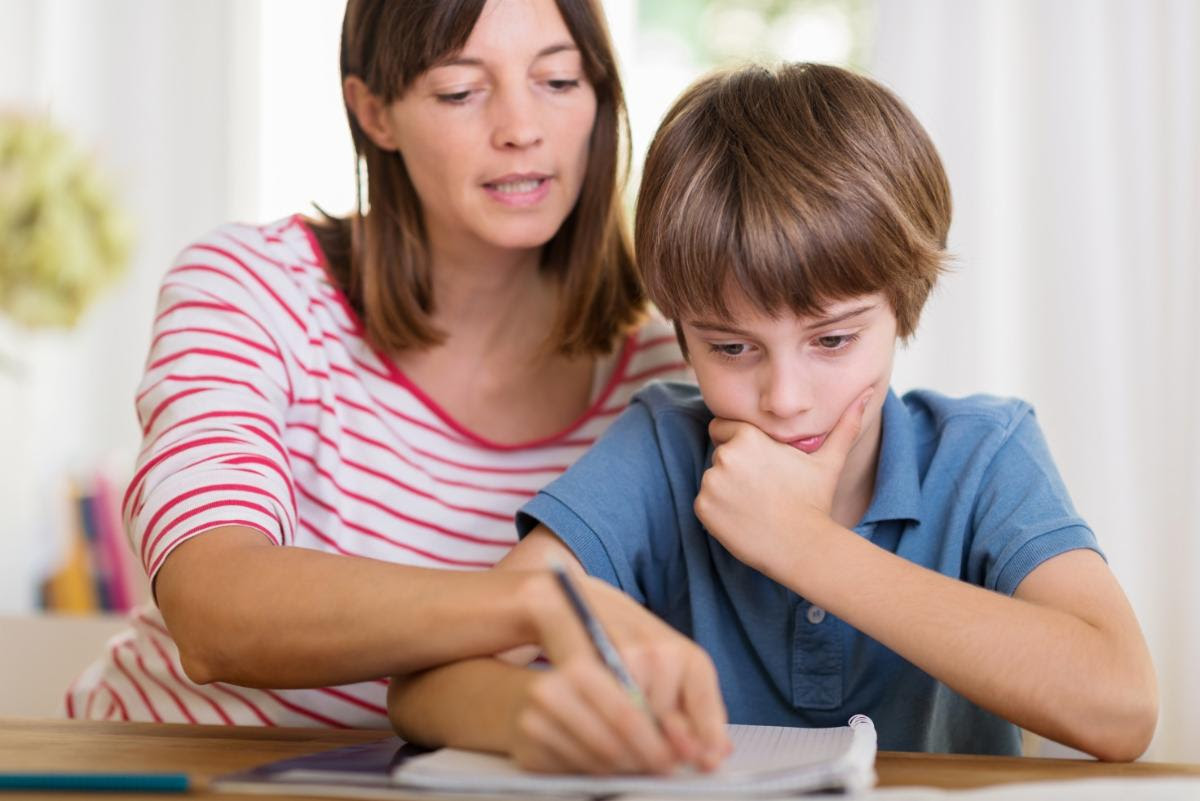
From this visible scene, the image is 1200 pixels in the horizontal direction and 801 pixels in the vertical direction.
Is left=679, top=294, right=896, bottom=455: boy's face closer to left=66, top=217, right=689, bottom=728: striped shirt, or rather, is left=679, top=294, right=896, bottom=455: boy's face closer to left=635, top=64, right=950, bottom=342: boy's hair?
left=635, top=64, right=950, bottom=342: boy's hair

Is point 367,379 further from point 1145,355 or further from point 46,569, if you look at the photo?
point 46,569

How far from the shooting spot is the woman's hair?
1454 millimetres

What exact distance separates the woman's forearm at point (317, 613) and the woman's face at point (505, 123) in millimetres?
477

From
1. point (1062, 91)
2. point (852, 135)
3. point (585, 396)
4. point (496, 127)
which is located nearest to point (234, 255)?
point (496, 127)

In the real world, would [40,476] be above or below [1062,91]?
below

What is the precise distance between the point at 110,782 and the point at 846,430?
659 millimetres

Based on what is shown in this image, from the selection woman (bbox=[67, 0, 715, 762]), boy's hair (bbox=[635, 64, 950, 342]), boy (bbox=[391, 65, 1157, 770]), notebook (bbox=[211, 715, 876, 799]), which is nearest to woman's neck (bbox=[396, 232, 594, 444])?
woman (bbox=[67, 0, 715, 762])

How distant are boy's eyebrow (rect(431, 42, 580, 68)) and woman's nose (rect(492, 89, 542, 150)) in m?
0.04

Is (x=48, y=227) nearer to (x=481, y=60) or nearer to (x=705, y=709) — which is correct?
(x=481, y=60)

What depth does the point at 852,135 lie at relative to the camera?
117 centimetres

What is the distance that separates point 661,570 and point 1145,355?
3.82 feet

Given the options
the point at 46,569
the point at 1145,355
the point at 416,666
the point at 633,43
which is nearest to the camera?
the point at 416,666

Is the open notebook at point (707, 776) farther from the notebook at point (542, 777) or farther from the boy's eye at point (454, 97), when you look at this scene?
the boy's eye at point (454, 97)

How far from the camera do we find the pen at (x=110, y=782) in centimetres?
81
